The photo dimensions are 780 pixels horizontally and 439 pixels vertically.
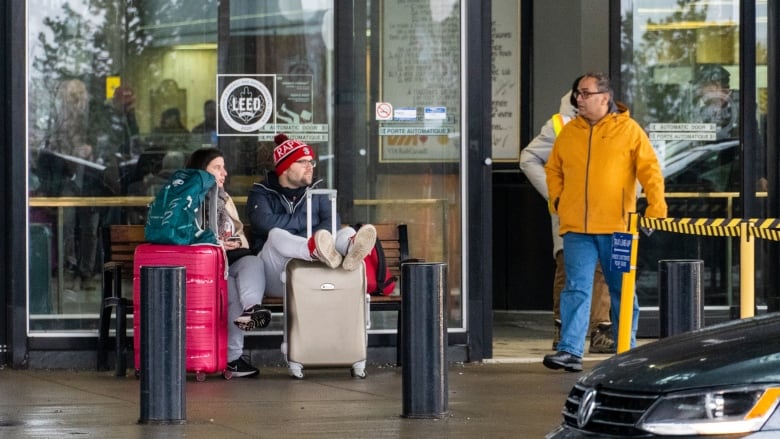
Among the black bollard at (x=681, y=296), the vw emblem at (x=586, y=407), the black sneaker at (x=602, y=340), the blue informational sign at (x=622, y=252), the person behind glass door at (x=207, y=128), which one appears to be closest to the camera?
the vw emblem at (x=586, y=407)

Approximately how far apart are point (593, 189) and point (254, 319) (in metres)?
2.27

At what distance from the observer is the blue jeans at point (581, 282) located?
32.8 feet

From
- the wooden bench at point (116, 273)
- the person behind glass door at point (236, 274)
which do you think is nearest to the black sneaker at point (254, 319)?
the person behind glass door at point (236, 274)

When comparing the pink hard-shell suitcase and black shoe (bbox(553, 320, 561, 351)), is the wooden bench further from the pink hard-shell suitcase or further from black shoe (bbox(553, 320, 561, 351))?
black shoe (bbox(553, 320, 561, 351))

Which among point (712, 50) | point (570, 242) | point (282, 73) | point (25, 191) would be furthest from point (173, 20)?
point (712, 50)

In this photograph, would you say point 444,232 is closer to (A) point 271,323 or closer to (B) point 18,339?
(A) point 271,323

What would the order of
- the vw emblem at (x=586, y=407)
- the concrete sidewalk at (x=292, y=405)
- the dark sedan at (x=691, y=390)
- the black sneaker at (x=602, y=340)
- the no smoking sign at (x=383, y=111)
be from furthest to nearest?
the black sneaker at (x=602, y=340) → the no smoking sign at (x=383, y=111) → the concrete sidewalk at (x=292, y=405) → the vw emblem at (x=586, y=407) → the dark sedan at (x=691, y=390)

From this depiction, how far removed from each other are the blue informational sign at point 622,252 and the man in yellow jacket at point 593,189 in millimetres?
485

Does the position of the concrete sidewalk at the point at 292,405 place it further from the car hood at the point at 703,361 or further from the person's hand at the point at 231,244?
the car hood at the point at 703,361

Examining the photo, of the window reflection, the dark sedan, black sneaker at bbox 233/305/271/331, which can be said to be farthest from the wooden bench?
the dark sedan

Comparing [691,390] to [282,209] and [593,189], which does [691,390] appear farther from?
[282,209]

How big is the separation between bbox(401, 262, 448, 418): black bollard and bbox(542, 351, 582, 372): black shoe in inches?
81.4

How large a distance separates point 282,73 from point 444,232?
159 cm

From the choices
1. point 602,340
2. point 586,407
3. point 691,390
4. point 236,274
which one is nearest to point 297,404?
point 236,274
